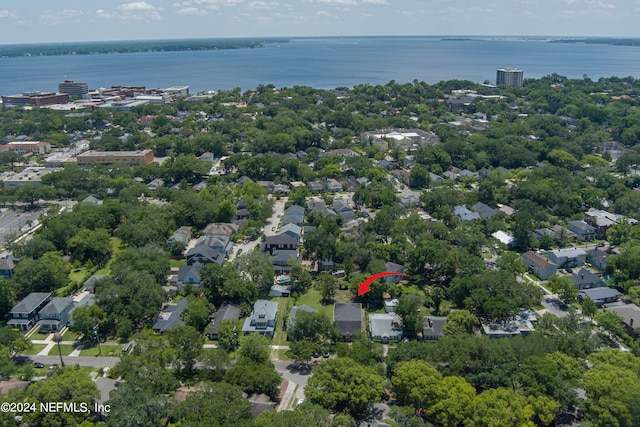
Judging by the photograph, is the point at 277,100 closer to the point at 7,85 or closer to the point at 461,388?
the point at 461,388

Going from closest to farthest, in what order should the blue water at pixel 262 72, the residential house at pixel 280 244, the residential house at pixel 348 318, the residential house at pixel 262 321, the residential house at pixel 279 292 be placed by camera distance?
the residential house at pixel 348 318 → the residential house at pixel 262 321 → the residential house at pixel 279 292 → the residential house at pixel 280 244 → the blue water at pixel 262 72

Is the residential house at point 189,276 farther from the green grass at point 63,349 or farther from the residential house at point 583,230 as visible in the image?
the residential house at point 583,230

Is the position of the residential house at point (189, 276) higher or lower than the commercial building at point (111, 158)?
lower

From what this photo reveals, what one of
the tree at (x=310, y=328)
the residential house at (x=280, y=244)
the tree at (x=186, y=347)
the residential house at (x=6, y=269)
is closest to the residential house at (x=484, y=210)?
the residential house at (x=280, y=244)

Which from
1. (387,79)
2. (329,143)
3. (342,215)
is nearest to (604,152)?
(329,143)

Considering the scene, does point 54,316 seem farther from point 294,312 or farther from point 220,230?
point 220,230

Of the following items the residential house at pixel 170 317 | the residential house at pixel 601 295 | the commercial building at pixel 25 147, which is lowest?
the residential house at pixel 601 295

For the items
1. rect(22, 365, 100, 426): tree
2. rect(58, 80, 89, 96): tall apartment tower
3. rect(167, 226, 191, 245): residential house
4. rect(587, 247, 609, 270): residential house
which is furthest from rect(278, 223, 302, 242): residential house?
rect(58, 80, 89, 96): tall apartment tower
